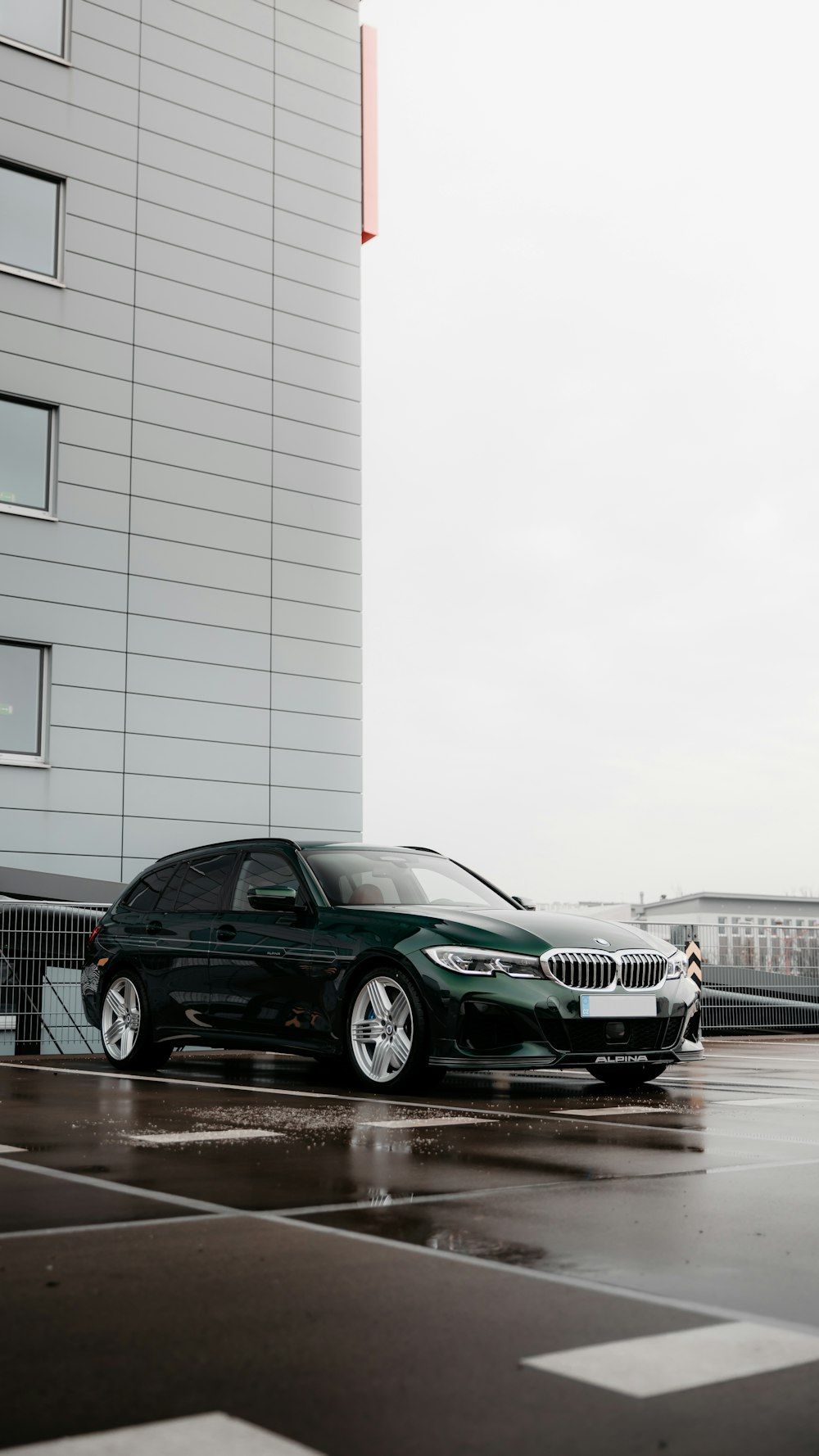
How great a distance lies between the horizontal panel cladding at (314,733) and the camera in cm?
2330

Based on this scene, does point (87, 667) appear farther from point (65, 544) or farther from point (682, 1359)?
point (682, 1359)

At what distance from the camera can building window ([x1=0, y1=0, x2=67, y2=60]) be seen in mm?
21922

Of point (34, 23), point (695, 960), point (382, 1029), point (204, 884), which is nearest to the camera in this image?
point (382, 1029)

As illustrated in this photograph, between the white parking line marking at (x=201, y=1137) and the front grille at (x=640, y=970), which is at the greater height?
the front grille at (x=640, y=970)

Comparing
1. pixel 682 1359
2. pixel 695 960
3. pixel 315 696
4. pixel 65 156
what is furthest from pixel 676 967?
pixel 65 156

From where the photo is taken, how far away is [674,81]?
16328mm

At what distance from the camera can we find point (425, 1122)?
24.0 feet

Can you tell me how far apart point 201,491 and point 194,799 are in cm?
440

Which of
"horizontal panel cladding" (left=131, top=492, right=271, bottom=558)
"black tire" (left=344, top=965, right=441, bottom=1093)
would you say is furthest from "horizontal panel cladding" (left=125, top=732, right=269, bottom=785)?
"black tire" (left=344, top=965, right=441, bottom=1093)

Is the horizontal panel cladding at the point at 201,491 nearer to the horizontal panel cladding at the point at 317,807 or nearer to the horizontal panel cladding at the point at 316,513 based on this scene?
the horizontal panel cladding at the point at 316,513

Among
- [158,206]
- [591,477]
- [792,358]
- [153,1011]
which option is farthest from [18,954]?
[591,477]

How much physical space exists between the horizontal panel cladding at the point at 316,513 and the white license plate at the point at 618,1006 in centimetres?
1560

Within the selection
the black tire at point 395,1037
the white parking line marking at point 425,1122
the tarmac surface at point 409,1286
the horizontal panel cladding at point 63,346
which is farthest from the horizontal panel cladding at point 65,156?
the white parking line marking at point 425,1122

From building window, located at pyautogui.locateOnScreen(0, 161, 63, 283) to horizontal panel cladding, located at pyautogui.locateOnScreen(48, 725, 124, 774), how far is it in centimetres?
611
